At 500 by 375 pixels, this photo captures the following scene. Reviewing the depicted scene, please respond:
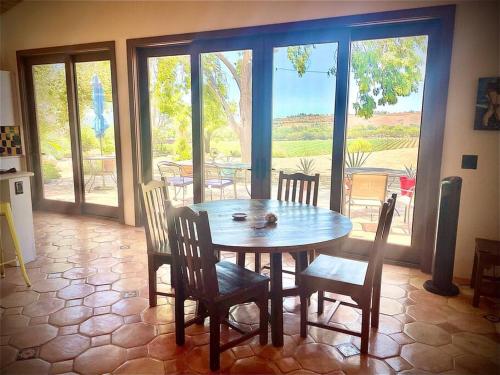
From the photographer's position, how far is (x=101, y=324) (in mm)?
2570

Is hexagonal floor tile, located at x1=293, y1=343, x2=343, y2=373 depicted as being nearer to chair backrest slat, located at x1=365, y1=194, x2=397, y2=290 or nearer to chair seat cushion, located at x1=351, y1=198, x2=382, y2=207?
chair backrest slat, located at x1=365, y1=194, x2=397, y2=290

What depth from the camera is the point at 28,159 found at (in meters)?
5.66

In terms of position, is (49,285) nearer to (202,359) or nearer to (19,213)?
(19,213)

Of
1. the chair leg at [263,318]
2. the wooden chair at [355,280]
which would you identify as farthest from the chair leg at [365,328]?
the chair leg at [263,318]

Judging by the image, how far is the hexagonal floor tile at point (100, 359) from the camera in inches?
83.0

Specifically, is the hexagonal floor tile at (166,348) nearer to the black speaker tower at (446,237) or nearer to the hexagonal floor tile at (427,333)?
the hexagonal floor tile at (427,333)

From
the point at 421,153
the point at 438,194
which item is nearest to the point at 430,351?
the point at 438,194

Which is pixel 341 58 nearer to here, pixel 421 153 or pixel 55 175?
pixel 421 153

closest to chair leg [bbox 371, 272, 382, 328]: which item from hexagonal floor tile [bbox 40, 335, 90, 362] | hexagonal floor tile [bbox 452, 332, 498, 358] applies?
hexagonal floor tile [bbox 452, 332, 498, 358]

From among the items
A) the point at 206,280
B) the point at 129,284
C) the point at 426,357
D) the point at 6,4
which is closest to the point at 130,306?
the point at 129,284

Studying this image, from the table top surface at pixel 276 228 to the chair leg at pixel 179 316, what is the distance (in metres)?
0.46

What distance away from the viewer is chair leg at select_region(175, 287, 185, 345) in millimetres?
2314

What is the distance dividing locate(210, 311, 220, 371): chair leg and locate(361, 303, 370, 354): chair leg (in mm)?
889

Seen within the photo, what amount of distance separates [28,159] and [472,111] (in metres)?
5.97
